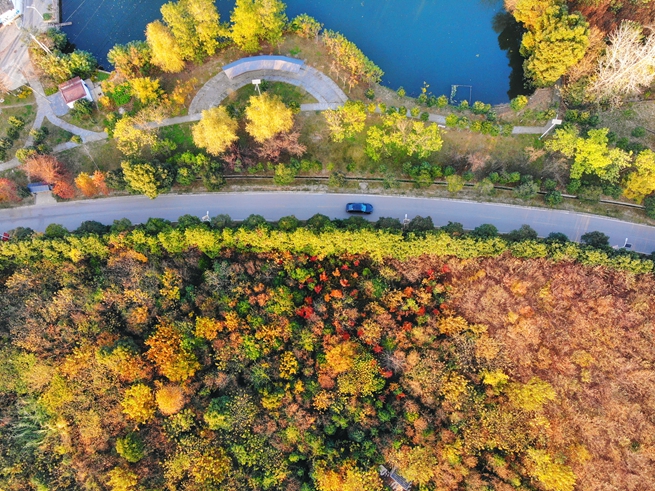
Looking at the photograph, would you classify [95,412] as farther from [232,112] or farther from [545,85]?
[545,85]

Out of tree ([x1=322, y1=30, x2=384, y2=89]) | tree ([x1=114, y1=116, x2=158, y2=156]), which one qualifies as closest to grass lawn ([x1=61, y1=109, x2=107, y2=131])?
tree ([x1=114, y1=116, x2=158, y2=156])

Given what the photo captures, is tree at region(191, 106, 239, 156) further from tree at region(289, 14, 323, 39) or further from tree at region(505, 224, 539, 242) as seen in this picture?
tree at region(505, 224, 539, 242)

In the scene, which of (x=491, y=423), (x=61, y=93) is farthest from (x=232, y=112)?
(x=491, y=423)

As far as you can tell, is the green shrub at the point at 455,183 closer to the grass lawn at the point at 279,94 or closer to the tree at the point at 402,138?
the tree at the point at 402,138

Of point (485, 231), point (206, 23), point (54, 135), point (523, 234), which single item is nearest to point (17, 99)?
point (54, 135)

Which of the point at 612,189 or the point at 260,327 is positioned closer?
the point at 260,327

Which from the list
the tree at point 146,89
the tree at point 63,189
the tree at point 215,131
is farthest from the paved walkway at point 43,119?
the tree at point 215,131
